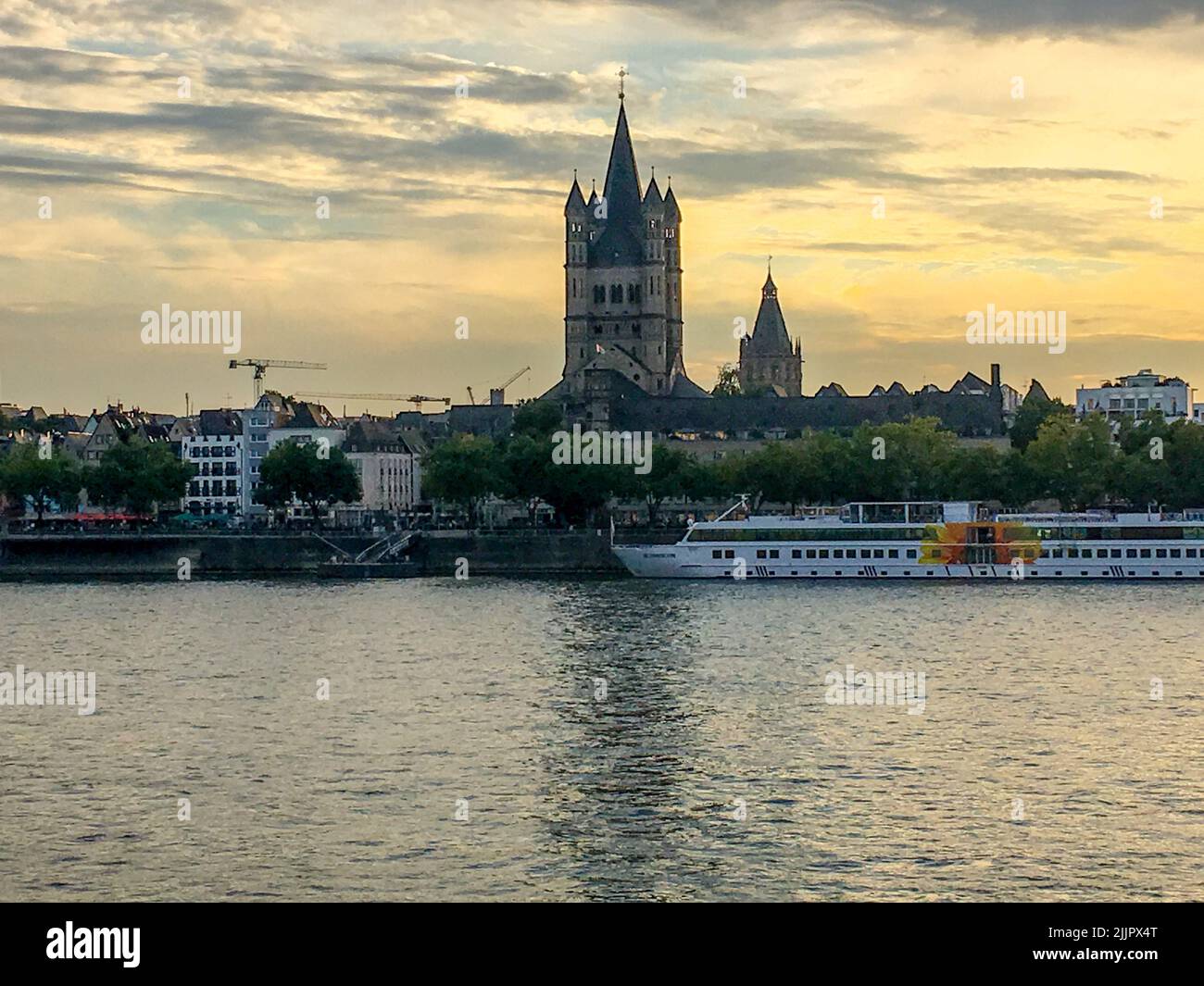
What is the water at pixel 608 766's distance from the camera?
2520 cm

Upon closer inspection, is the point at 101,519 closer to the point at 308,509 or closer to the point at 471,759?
the point at 308,509

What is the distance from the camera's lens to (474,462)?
12975 cm

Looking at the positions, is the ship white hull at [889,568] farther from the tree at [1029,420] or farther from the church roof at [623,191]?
the church roof at [623,191]

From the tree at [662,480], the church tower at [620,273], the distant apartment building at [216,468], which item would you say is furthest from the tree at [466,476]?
the church tower at [620,273]

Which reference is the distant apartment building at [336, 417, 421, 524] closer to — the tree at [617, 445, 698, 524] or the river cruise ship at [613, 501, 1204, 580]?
the tree at [617, 445, 698, 524]

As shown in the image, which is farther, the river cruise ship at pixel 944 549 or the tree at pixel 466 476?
the tree at pixel 466 476

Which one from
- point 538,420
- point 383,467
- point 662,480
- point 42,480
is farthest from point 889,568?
point 383,467

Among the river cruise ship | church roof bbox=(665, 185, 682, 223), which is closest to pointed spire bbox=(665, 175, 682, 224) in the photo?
church roof bbox=(665, 185, 682, 223)

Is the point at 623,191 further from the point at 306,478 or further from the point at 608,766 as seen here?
the point at 608,766

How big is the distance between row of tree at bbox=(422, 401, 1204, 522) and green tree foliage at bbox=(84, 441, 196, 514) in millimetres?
16915

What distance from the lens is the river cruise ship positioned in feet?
306

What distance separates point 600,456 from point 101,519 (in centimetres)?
3426

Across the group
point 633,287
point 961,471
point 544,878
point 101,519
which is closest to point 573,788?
point 544,878

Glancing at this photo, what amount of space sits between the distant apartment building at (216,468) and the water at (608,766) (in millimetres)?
91169
